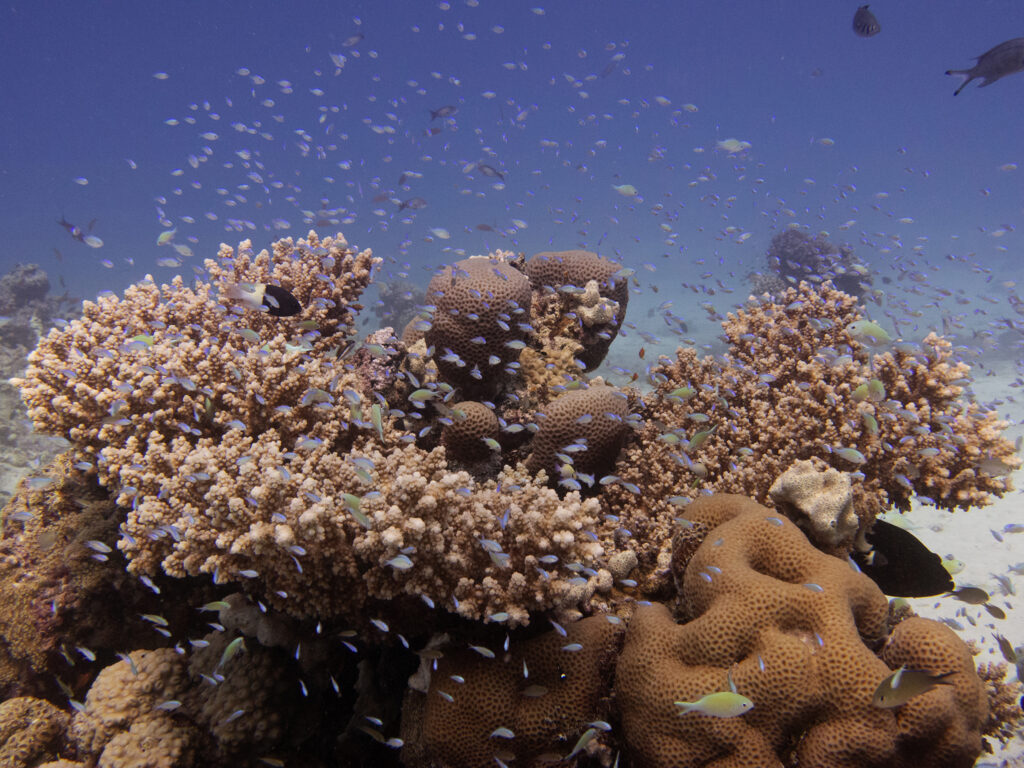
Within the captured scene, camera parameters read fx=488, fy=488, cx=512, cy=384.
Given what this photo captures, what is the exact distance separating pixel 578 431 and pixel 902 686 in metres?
2.70

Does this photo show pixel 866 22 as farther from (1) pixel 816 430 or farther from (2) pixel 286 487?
(2) pixel 286 487

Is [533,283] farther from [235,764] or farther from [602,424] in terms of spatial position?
[235,764]

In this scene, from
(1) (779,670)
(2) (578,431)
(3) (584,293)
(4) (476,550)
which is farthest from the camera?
(3) (584,293)

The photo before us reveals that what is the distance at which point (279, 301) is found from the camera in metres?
4.93

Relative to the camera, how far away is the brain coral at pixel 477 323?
498cm

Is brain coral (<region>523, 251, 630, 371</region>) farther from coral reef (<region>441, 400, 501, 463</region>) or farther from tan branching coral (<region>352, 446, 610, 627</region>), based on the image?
tan branching coral (<region>352, 446, 610, 627</region>)

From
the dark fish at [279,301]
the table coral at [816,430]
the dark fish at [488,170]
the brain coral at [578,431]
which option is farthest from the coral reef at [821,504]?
the dark fish at [488,170]

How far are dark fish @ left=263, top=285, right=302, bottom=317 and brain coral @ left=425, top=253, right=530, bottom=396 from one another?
1.40 m

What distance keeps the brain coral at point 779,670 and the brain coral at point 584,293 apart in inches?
128

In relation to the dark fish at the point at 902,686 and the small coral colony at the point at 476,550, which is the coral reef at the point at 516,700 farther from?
the dark fish at the point at 902,686

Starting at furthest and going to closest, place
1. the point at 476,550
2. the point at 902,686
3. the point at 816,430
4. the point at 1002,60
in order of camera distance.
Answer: the point at 1002,60 → the point at 816,430 → the point at 476,550 → the point at 902,686

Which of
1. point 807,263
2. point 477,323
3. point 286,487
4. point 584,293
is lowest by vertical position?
point 286,487

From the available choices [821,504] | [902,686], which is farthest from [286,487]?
[821,504]

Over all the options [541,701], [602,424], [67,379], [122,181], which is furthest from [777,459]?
[122,181]
